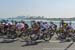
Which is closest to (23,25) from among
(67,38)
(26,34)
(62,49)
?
(26,34)

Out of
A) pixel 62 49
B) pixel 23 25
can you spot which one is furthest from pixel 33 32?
pixel 62 49

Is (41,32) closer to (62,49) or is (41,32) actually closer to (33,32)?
(33,32)

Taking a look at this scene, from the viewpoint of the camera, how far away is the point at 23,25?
2233cm

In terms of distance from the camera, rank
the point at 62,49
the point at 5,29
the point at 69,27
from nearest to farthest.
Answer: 1. the point at 62,49
2. the point at 69,27
3. the point at 5,29

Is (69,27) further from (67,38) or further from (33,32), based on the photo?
(33,32)

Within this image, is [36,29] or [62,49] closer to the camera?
[62,49]

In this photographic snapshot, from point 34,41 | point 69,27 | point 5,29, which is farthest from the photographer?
point 5,29

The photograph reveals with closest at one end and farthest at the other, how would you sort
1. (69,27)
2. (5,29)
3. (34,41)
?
(34,41) → (69,27) → (5,29)

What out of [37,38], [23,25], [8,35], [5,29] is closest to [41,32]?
[37,38]

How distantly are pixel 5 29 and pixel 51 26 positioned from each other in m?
4.26

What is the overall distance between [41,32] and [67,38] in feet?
7.50

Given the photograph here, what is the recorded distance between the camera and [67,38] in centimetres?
2173

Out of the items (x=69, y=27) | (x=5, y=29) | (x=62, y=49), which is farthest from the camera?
(x=5, y=29)

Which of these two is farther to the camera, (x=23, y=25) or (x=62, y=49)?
(x=23, y=25)
